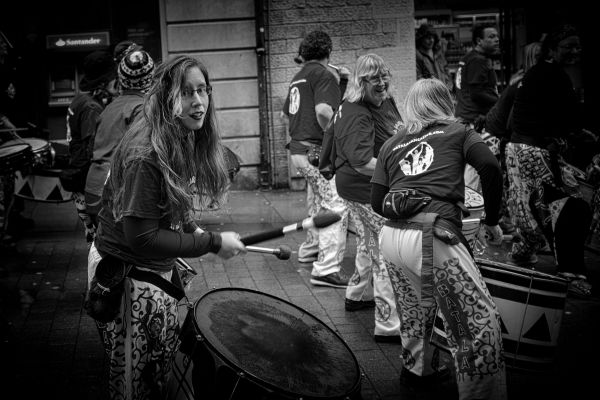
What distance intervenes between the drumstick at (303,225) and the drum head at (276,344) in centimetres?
38

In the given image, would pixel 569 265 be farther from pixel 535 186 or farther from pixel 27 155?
pixel 27 155

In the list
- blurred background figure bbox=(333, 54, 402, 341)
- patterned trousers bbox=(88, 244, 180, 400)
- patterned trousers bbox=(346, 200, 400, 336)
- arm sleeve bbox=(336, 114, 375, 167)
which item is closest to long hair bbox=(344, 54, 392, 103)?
blurred background figure bbox=(333, 54, 402, 341)

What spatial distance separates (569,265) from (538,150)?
3.28 feet

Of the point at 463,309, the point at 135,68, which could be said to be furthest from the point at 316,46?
the point at 463,309

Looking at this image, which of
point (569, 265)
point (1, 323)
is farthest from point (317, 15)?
point (1, 323)

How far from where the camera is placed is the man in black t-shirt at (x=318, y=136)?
22.3 feet

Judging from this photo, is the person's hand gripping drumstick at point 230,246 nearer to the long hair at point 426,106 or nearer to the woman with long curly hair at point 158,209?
the woman with long curly hair at point 158,209

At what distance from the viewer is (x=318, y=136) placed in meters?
7.18

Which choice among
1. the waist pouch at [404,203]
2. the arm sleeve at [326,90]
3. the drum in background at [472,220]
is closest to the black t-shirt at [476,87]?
the arm sleeve at [326,90]

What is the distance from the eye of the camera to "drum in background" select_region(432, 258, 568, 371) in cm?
412

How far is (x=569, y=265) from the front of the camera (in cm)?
654

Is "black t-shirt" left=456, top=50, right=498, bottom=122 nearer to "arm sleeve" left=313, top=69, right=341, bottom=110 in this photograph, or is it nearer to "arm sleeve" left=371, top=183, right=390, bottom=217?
"arm sleeve" left=313, top=69, right=341, bottom=110

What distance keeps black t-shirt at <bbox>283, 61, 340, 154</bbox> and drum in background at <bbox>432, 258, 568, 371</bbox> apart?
10.4 feet

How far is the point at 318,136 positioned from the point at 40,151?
2.92m
